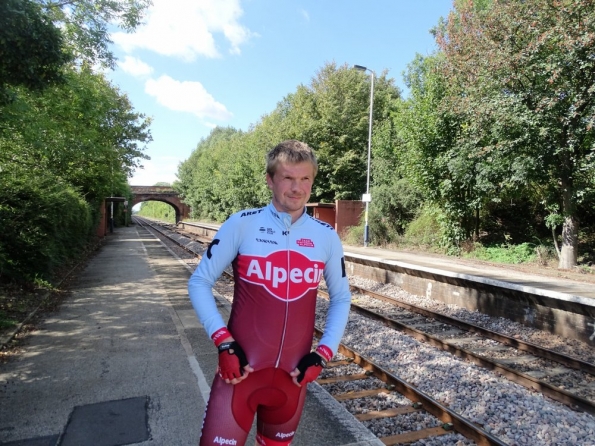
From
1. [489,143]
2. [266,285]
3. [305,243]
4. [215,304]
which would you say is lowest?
[215,304]

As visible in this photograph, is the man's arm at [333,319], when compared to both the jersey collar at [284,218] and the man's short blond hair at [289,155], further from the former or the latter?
the man's short blond hair at [289,155]

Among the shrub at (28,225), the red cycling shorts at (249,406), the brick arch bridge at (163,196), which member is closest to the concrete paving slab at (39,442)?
the red cycling shorts at (249,406)

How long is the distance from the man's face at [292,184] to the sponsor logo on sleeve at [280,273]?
256 mm

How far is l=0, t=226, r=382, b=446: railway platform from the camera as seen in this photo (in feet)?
12.1

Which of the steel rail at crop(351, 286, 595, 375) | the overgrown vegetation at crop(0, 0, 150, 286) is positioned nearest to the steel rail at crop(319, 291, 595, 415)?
the steel rail at crop(351, 286, 595, 375)

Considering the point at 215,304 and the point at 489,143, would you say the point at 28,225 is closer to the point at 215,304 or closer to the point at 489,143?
the point at 215,304

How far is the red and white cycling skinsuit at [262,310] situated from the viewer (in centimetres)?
206

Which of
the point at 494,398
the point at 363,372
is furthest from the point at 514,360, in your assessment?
the point at 363,372

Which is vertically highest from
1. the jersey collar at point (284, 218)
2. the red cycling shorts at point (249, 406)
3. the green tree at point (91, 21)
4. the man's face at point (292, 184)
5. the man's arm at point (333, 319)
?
the green tree at point (91, 21)

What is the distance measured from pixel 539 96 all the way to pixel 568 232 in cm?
498

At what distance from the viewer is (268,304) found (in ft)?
6.83

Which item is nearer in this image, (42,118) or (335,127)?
(42,118)

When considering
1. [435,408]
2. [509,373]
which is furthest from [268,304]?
[509,373]

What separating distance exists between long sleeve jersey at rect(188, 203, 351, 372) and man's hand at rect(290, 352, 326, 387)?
40 mm
